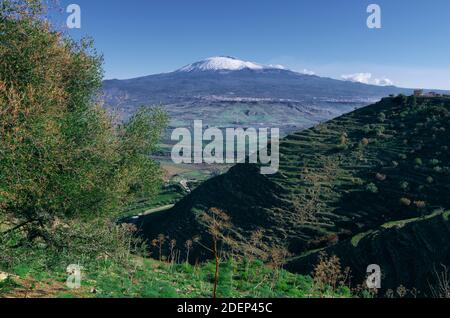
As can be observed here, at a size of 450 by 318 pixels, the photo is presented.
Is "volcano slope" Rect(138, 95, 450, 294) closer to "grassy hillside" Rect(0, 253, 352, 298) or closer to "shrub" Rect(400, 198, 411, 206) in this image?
"shrub" Rect(400, 198, 411, 206)

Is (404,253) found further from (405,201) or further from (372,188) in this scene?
(372,188)

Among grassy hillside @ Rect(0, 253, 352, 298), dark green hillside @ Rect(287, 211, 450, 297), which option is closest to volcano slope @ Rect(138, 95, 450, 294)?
dark green hillside @ Rect(287, 211, 450, 297)

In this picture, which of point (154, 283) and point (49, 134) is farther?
point (154, 283)

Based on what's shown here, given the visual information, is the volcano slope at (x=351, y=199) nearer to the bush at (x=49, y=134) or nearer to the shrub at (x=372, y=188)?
the shrub at (x=372, y=188)

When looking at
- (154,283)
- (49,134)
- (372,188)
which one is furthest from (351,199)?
(49,134)

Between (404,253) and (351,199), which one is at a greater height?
(351,199)

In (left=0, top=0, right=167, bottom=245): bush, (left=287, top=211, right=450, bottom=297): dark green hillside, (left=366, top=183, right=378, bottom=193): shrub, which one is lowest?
(left=287, top=211, right=450, bottom=297): dark green hillside

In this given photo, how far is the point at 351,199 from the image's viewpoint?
170 feet

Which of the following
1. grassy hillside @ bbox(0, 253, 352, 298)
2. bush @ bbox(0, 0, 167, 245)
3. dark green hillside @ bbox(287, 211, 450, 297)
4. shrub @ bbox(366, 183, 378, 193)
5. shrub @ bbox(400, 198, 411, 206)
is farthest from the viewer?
shrub @ bbox(366, 183, 378, 193)

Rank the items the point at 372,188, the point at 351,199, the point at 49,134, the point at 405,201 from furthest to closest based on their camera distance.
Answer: the point at 372,188 < the point at 351,199 < the point at 405,201 < the point at 49,134

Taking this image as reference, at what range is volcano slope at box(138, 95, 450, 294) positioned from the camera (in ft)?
105

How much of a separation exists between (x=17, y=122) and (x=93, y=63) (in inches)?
396
